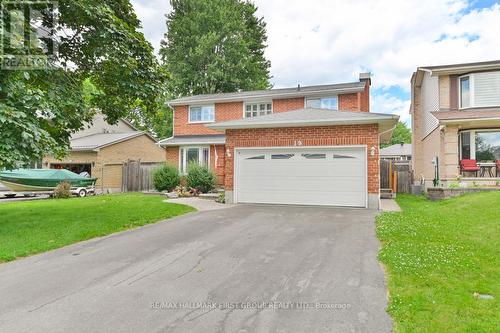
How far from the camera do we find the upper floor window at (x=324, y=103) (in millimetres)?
18438

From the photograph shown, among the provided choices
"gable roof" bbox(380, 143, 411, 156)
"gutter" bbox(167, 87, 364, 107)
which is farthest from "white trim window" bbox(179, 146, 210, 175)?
"gable roof" bbox(380, 143, 411, 156)

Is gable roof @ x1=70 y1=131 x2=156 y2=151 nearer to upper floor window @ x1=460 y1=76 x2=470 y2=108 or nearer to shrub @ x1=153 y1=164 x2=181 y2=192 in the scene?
shrub @ x1=153 y1=164 x2=181 y2=192

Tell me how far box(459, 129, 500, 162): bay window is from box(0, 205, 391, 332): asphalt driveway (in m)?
11.0

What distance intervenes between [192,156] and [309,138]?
9547mm

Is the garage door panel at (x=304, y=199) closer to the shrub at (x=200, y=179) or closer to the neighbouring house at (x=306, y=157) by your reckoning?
the neighbouring house at (x=306, y=157)

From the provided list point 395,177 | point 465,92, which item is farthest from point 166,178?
point 465,92

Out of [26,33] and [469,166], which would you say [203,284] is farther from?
[469,166]

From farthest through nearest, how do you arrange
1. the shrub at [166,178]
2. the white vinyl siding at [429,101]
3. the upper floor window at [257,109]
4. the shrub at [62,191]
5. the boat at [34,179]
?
the upper floor window at [257,109], the shrub at [166,178], the boat at [34,179], the shrub at [62,191], the white vinyl siding at [429,101]

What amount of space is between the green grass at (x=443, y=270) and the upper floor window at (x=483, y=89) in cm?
845

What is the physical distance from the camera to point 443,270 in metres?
4.67

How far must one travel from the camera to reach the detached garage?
37.3ft

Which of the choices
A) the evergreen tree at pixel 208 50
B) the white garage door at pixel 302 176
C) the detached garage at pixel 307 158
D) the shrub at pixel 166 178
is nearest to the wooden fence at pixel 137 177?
the shrub at pixel 166 178

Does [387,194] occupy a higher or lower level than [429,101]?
lower

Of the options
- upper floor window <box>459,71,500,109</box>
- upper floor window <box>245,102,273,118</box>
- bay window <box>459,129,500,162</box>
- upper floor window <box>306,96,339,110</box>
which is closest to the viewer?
upper floor window <box>459,71,500,109</box>
